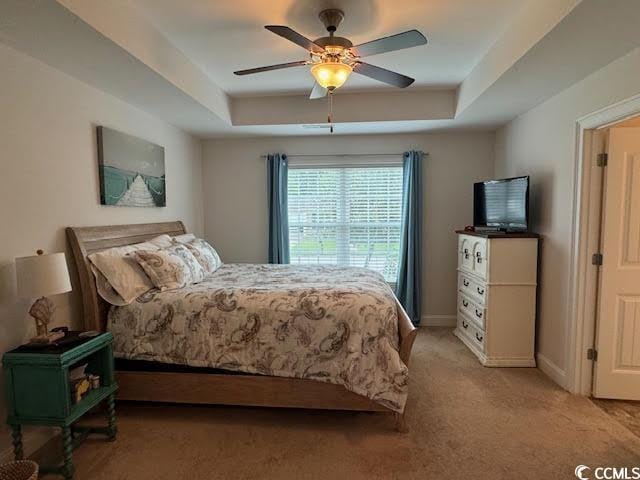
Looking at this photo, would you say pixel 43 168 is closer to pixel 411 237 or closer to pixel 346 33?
pixel 346 33

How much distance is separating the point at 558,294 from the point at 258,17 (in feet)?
10.2

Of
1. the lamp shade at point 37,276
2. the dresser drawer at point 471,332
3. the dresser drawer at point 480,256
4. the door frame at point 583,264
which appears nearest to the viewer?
the lamp shade at point 37,276

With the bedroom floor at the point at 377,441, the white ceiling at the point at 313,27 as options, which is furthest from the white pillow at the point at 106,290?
the white ceiling at the point at 313,27

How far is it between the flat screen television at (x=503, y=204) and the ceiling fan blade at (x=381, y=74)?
154 centimetres

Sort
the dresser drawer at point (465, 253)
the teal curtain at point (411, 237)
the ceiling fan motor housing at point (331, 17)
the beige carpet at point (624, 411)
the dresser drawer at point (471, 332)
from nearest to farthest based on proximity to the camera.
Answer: the ceiling fan motor housing at point (331, 17) < the beige carpet at point (624, 411) < the dresser drawer at point (471, 332) < the dresser drawer at point (465, 253) < the teal curtain at point (411, 237)

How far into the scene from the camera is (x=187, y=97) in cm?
300

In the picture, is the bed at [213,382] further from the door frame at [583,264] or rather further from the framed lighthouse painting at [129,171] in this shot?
the door frame at [583,264]

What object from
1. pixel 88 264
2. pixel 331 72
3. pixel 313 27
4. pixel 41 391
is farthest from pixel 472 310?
pixel 41 391

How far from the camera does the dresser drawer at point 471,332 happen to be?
3.51 m

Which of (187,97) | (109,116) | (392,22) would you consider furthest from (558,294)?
(109,116)

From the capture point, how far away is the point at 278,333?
7.87 feet

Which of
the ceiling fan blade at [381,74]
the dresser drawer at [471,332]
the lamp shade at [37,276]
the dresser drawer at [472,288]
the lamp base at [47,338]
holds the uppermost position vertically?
the ceiling fan blade at [381,74]

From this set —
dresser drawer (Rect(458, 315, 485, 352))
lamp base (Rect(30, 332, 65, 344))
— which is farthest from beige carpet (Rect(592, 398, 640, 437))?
lamp base (Rect(30, 332, 65, 344))

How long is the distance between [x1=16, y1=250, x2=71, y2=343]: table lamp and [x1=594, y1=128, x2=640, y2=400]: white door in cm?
356
